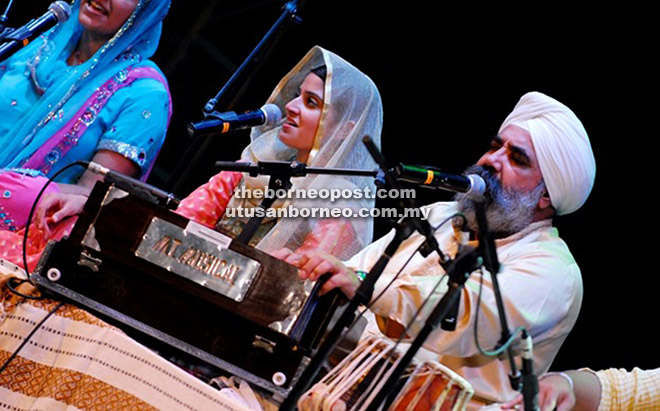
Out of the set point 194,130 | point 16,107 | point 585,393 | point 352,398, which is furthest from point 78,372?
point 16,107

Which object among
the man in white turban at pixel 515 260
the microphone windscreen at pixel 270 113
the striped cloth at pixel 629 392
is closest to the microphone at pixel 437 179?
the man in white turban at pixel 515 260

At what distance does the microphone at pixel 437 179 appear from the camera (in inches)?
89.8

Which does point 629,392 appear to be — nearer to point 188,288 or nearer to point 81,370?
point 188,288

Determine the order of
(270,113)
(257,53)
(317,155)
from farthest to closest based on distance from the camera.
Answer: (257,53), (317,155), (270,113)

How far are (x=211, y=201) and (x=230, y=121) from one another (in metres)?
0.86

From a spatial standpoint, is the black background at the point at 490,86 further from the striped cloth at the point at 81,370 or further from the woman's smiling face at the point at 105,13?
the striped cloth at the point at 81,370

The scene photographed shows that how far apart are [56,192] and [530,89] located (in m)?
1.99

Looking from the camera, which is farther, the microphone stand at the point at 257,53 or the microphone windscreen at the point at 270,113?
the microphone stand at the point at 257,53

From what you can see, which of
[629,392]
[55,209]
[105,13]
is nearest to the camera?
[629,392]

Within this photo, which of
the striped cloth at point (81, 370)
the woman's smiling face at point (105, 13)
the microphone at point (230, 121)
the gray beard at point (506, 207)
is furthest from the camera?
the woman's smiling face at point (105, 13)

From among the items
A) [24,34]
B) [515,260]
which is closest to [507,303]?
[515,260]

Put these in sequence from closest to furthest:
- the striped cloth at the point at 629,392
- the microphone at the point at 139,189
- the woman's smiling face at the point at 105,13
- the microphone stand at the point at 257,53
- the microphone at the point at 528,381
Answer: the microphone at the point at 528,381
the microphone at the point at 139,189
the striped cloth at the point at 629,392
the microphone stand at the point at 257,53
the woman's smiling face at the point at 105,13

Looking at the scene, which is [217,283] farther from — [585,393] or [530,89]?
[530,89]

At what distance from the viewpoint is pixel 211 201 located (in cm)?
389
